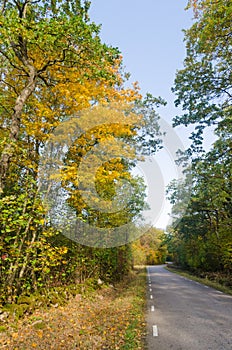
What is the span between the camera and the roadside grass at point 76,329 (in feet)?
17.3

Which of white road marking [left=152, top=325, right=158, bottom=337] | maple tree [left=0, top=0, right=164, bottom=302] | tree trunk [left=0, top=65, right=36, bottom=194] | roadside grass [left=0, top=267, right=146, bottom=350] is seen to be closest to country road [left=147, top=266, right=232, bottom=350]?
white road marking [left=152, top=325, right=158, bottom=337]

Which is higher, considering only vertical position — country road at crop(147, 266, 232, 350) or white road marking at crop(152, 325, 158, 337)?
country road at crop(147, 266, 232, 350)

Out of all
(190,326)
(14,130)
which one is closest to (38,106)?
(14,130)

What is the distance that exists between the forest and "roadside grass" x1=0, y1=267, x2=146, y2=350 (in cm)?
117

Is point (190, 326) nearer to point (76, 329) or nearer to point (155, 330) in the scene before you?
point (155, 330)

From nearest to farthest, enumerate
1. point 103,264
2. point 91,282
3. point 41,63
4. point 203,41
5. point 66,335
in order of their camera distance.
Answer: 1. point 66,335
2. point 41,63
3. point 203,41
4. point 91,282
5. point 103,264

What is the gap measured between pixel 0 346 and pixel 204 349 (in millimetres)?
4508

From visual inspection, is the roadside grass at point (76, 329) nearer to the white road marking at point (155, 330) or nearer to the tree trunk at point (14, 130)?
the white road marking at point (155, 330)

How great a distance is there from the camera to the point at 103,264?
16203 millimetres

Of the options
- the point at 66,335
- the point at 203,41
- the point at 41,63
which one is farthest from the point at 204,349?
the point at 203,41

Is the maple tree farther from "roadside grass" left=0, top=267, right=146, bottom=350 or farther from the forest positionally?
"roadside grass" left=0, top=267, right=146, bottom=350

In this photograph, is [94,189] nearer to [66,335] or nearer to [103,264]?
[66,335]

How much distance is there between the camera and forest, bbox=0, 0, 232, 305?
19.4 feet

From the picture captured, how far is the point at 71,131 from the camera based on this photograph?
872cm
